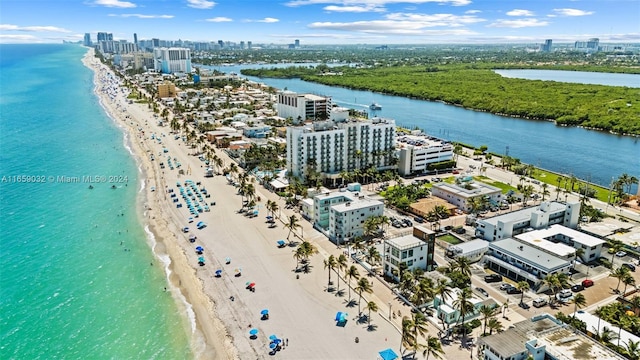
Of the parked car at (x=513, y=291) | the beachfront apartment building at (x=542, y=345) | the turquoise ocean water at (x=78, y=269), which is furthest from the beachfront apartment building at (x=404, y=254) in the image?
the turquoise ocean water at (x=78, y=269)

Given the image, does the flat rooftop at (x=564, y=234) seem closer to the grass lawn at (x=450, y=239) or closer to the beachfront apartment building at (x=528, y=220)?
the beachfront apartment building at (x=528, y=220)

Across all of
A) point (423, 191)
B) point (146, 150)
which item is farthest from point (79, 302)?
point (146, 150)

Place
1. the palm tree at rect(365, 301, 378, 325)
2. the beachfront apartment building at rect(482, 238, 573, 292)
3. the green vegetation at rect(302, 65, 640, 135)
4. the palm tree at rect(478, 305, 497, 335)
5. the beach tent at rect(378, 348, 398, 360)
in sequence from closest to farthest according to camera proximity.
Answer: the beach tent at rect(378, 348, 398, 360), the palm tree at rect(478, 305, 497, 335), the palm tree at rect(365, 301, 378, 325), the beachfront apartment building at rect(482, 238, 573, 292), the green vegetation at rect(302, 65, 640, 135)

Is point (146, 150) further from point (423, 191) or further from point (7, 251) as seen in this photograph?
point (423, 191)

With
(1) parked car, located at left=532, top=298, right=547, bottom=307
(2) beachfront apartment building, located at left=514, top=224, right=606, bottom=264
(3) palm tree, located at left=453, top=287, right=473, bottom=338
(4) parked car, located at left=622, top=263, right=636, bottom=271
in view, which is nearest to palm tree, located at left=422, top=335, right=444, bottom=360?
(3) palm tree, located at left=453, top=287, right=473, bottom=338

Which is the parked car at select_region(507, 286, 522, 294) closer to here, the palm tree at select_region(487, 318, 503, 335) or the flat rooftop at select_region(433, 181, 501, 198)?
the palm tree at select_region(487, 318, 503, 335)
